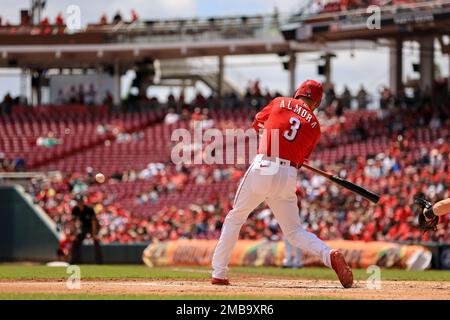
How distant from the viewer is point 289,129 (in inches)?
477

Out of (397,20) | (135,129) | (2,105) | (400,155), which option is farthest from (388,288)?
(2,105)

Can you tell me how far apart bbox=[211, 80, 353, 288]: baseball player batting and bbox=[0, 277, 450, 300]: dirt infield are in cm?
38

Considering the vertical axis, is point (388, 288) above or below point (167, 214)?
above

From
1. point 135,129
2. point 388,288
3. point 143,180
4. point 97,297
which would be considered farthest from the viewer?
point 135,129

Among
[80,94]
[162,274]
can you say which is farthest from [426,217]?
[80,94]

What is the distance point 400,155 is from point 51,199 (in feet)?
36.9

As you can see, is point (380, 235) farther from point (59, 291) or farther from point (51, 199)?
point (59, 291)

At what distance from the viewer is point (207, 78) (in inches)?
1980

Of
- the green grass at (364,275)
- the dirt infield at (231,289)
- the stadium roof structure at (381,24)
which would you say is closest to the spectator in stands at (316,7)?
the stadium roof structure at (381,24)

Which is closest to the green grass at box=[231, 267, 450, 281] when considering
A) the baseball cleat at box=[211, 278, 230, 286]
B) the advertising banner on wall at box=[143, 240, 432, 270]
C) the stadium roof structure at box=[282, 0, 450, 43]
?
the advertising banner on wall at box=[143, 240, 432, 270]

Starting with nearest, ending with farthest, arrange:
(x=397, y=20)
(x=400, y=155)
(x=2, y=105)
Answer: (x=400, y=155) → (x=397, y=20) → (x=2, y=105)

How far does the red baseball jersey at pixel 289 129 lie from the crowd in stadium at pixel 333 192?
11093 mm

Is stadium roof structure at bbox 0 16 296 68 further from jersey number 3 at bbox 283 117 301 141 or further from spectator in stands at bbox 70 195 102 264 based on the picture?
jersey number 3 at bbox 283 117 301 141

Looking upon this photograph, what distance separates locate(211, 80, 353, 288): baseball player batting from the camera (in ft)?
39.4
